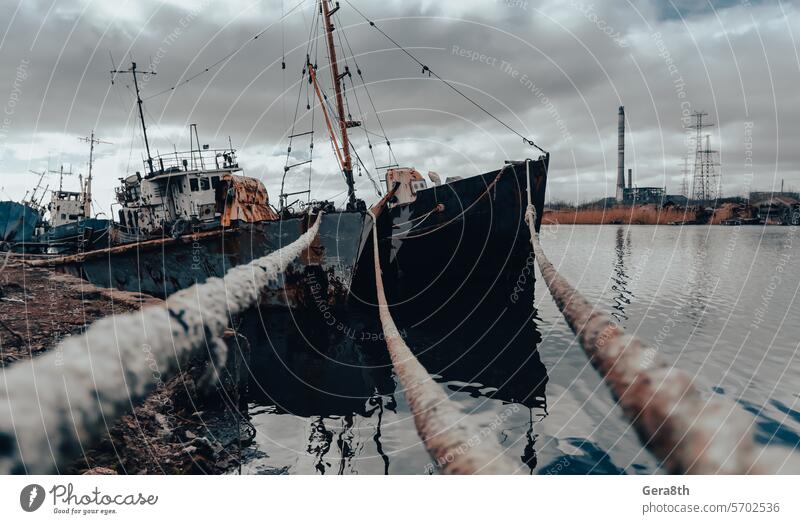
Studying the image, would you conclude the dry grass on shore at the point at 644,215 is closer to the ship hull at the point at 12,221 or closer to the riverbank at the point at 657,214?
the riverbank at the point at 657,214

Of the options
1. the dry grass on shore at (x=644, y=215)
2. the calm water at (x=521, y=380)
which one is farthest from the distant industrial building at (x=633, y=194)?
the calm water at (x=521, y=380)

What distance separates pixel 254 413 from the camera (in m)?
6.36

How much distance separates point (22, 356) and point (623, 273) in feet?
71.5

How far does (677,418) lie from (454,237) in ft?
44.8

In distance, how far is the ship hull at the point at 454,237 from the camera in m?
13.9

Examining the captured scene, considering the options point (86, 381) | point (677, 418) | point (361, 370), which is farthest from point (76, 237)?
point (677, 418)

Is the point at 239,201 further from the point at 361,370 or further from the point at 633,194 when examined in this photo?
the point at 633,194

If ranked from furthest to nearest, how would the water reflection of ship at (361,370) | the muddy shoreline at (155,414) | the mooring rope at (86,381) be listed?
the water reflection of ship at (361,370)
the muddy shoreline at (155,414)
the mooring rope at (86,381)

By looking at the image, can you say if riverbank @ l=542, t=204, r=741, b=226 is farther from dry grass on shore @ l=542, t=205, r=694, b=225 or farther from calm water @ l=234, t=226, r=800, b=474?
calm water @ l=234, t=226, r=800, b=474

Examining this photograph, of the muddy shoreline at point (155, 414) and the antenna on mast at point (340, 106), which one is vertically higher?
the antenna on mast at point (340, 106)

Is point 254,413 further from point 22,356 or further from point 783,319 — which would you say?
point 783,319

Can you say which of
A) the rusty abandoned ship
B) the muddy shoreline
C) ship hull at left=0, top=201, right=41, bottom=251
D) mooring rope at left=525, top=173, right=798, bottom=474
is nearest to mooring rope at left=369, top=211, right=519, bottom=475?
mooring rope at left=525, top=173, right=798, bottom=474

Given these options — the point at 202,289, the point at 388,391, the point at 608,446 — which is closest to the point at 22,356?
the point at 388,391

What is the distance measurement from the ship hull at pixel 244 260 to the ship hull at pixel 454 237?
156 centimetres
